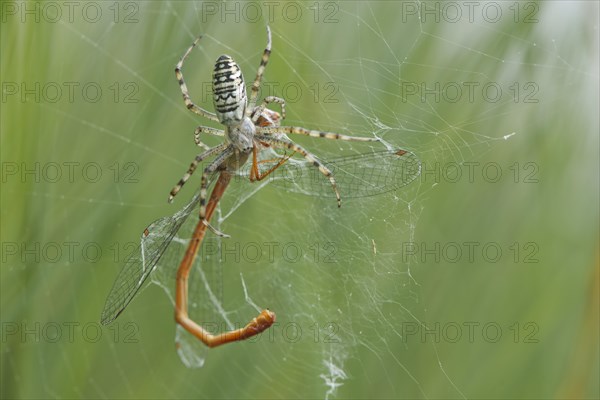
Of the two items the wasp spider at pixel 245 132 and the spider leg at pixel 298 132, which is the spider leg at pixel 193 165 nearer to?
the wasp spider at pixel 245 132

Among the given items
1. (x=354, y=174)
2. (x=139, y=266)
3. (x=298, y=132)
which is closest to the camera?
(x=139, y=266)

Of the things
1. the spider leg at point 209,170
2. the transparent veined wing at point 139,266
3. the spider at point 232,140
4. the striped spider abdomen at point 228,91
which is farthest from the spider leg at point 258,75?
the transparent veined wing at point 139,266

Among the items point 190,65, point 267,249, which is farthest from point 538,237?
point 190,65

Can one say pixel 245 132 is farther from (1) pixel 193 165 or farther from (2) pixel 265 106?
(1) pixel 193 165

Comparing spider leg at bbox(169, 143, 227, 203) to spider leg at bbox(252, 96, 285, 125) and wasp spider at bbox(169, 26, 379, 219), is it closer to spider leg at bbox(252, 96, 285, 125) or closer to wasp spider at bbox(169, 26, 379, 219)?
wasp spider at bbox(169, 26, 379, 219)

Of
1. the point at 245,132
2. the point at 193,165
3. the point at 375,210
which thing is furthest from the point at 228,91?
the point at 375,210

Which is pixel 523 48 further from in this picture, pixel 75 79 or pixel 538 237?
pixel 75 79
